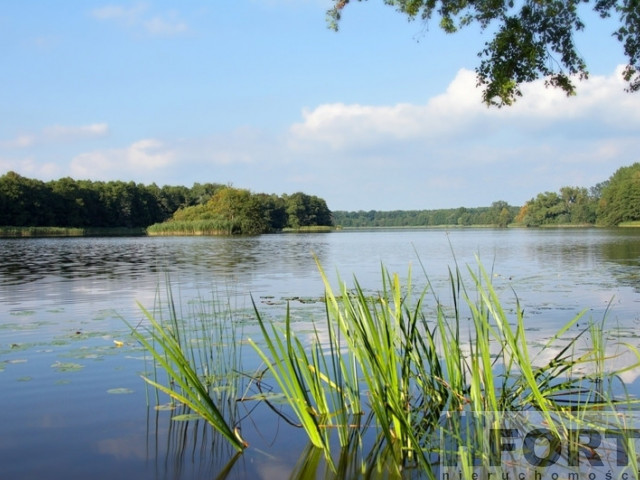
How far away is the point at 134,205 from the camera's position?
108 meters

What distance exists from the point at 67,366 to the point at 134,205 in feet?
348

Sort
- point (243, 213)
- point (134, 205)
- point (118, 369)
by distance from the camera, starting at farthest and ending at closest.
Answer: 1. point (134, 205)
2. point (243, 213)
3. point (118, 369)

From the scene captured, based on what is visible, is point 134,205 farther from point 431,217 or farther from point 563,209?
point 431,217

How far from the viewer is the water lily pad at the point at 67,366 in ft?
21.1

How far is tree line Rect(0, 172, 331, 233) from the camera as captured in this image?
81.7 meters

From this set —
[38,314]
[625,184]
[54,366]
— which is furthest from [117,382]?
[625,184]

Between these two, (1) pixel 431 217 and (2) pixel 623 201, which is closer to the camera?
(2) pixel 623 201

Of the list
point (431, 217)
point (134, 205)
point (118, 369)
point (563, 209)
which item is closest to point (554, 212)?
point (563, 209)

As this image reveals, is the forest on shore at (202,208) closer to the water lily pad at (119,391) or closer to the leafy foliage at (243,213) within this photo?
the leafy foliage at (243,213)

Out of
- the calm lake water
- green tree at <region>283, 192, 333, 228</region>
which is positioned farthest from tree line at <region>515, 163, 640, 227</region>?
the calm lake water

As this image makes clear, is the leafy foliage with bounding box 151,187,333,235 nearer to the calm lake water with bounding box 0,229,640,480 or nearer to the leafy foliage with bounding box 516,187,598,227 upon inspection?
the leafy foliage with bounding box 516,187,598,227

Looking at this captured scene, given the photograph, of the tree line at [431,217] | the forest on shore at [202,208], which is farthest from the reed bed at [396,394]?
the tree line at [431,217]

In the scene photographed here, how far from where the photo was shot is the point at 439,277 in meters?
16.7

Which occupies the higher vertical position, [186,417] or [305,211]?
[305,211]
